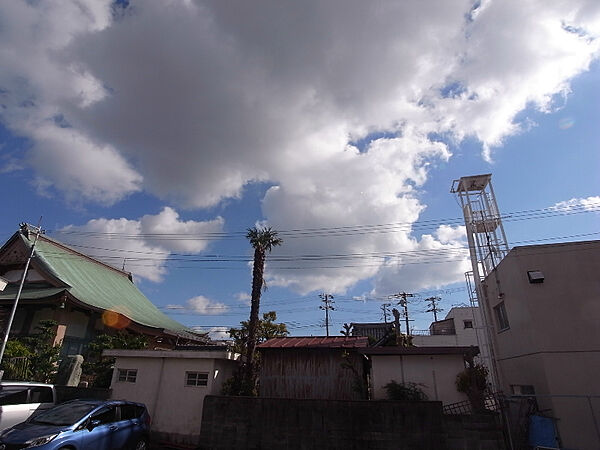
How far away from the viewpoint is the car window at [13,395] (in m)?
10.7

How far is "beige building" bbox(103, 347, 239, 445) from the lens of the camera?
12.5 meters

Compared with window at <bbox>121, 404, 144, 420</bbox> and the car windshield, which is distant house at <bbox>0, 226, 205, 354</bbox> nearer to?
the car windshield

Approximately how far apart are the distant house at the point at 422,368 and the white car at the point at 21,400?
11.0 m

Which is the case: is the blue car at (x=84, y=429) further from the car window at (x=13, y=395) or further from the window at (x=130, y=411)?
the car window at (x=13, y=395)

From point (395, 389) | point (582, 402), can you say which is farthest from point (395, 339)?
point (582, 402)

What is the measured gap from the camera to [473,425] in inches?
382

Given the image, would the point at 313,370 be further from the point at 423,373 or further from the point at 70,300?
the point at 70,300

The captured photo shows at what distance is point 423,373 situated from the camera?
1205 centimetres

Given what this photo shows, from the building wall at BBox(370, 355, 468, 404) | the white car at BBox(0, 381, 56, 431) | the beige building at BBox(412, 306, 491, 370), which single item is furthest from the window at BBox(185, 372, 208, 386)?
the beige building at BBox(412, 306, 491, 370)

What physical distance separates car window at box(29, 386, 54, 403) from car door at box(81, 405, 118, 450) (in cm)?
418

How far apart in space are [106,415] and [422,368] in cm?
981

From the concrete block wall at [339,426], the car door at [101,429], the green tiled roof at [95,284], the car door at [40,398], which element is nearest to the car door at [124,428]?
the car door at [101,429]

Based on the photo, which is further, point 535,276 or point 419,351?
point 535,276

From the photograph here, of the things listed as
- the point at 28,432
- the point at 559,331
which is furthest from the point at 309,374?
the point at 28,432
